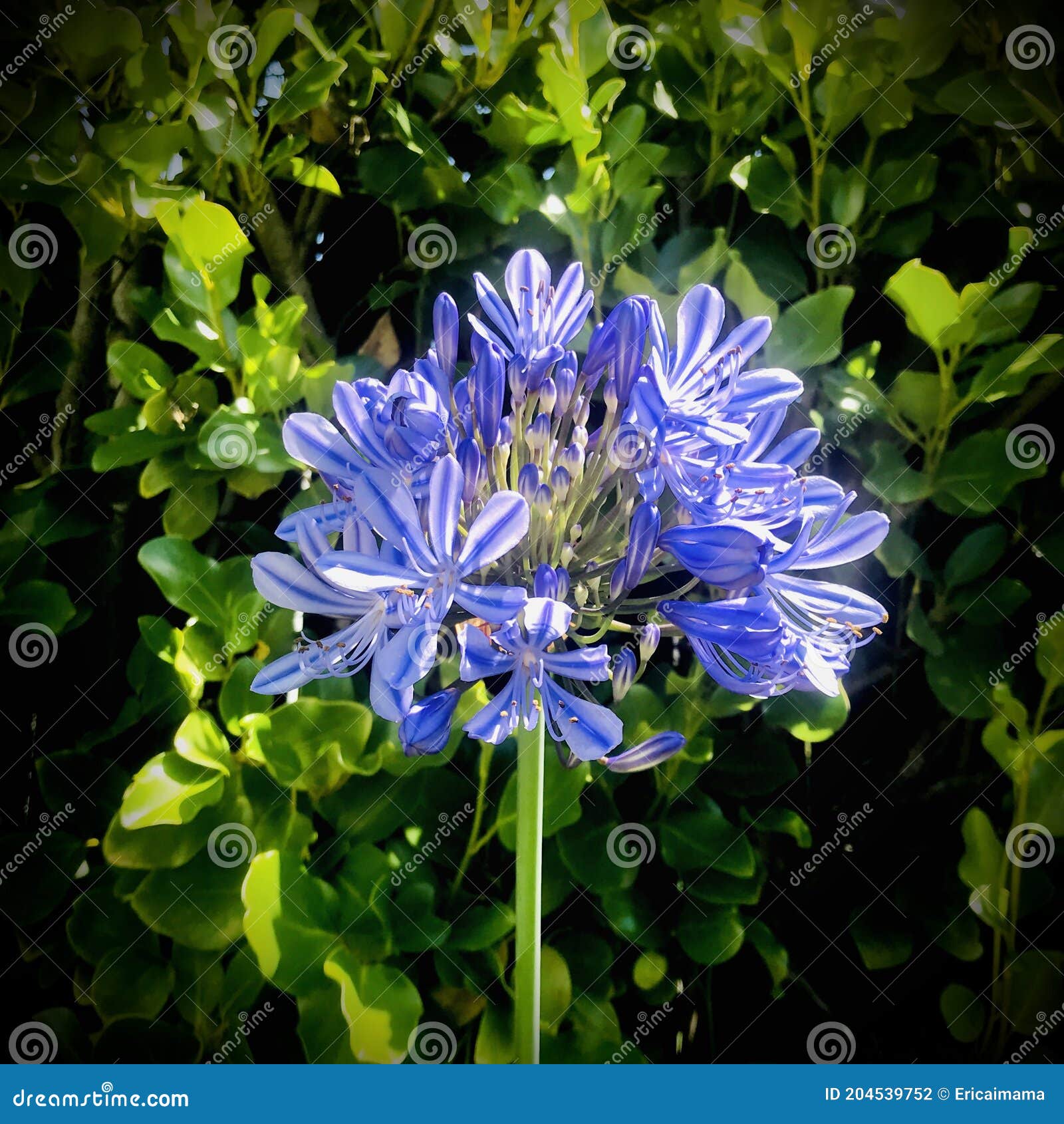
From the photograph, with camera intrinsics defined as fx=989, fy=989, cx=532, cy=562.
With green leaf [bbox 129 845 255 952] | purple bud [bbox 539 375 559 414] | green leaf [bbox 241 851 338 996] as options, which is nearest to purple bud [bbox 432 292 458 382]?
purple bud [bbox 539 375 559 414]

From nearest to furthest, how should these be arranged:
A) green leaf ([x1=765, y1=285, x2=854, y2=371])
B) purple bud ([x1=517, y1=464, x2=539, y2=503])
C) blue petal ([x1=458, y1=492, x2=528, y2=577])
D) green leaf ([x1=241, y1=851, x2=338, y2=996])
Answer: blue petal ([x1=458, y1=492, x2=528, y2=577]), purple bud ([x1=517, y1=464, x2=539, y2=503]), green leaf ([x1=241, y1=851, x2=338, y2=996]), green leaf ([x1=765, y1=285, x2=854, y2=371])

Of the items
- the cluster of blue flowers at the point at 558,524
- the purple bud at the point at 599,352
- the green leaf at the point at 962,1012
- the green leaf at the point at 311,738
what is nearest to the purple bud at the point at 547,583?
the cluster of blue flowers at the point at 558,524

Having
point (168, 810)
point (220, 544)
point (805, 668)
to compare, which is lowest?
point (168, 810)

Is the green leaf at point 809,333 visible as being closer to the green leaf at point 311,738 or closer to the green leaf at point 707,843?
the green leaf at point 707,843

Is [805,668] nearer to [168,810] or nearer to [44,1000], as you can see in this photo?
[168,810]

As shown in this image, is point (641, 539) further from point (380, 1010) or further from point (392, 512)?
point (380, 1010)

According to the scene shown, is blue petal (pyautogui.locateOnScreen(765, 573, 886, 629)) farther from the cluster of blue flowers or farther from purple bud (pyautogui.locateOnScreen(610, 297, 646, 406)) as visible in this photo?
purple bud (pyautogui.locateOnScreen(610, 297, 646, 406))

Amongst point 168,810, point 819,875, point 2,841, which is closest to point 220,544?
point 168,810
